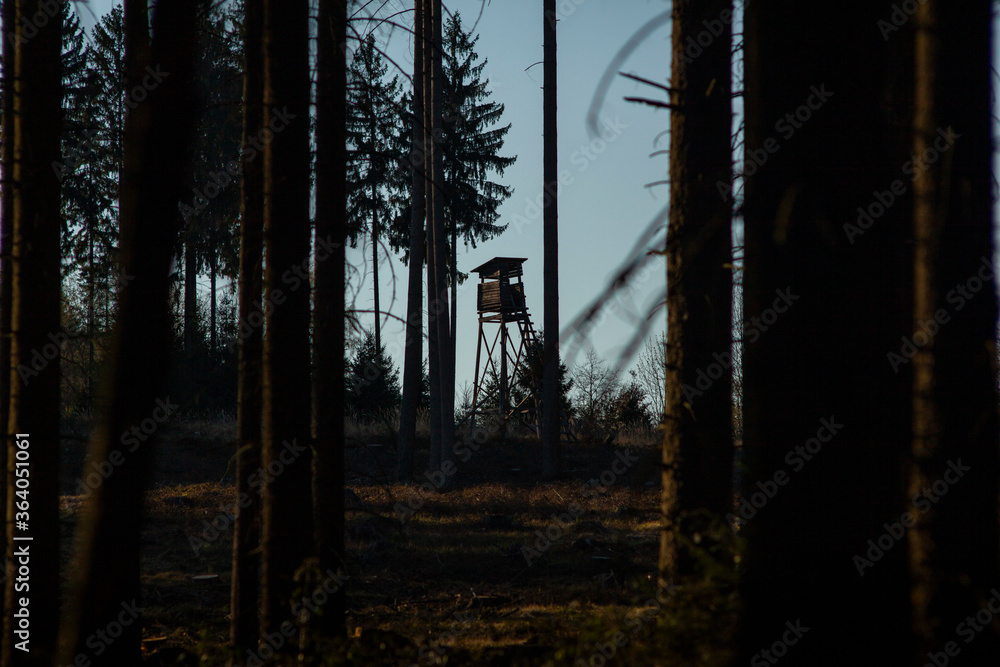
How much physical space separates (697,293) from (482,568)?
6040mm

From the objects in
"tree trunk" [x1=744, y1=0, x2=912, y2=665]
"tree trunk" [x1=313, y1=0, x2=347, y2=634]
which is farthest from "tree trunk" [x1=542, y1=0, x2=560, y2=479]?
"tree trunk" [x1=744, y1=0, x2=912, y2=665]

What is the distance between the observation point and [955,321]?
2939 mm

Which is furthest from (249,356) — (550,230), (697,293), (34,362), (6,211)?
(550,230)

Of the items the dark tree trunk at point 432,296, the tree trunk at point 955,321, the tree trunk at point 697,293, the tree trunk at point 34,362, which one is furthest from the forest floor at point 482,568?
the dark tree trunk at point 432,296

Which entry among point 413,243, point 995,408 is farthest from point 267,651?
point 413,243

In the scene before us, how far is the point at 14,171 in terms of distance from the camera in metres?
5.32

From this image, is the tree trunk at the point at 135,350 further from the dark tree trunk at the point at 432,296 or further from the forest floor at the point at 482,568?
the dark tree trunk at the point at 432,296

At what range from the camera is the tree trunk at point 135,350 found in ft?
15.8

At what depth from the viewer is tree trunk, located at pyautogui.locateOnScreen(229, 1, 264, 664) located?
587 cm

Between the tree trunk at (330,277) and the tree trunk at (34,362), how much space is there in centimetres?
198

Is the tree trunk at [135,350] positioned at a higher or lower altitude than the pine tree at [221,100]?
lower

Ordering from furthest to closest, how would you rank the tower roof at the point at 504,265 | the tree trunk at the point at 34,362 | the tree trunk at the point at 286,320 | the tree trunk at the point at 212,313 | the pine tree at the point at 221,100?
the tree trunk at the point at 212,313 < the tower roof at the point at 504,265 < the pine tree at the point at 221,100 < the tree trunk at the point at 34,362 < the tree trunk at the point at 286,320

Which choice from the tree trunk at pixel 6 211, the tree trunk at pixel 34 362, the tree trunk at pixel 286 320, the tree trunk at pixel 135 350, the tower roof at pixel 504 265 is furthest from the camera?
the tower roof at pixel 504 265

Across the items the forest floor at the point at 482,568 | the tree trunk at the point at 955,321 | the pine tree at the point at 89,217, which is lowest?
the forest floor at the point at 482,568
